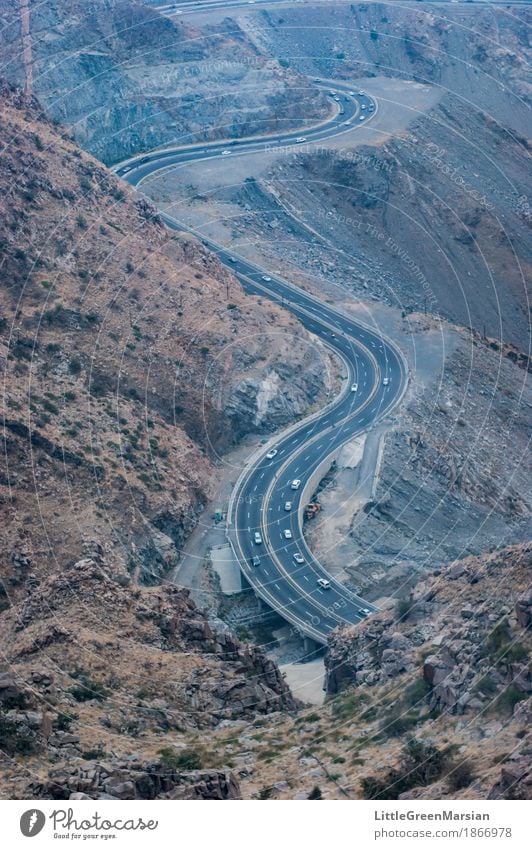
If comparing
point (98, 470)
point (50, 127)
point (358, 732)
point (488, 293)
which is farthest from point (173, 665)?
point (488, 293)

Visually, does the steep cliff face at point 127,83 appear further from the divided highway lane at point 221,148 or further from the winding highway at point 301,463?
the winding highway at point 301,463

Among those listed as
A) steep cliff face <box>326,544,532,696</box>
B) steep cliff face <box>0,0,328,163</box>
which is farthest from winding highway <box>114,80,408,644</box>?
steep cliff face <box>326,544,532,696</box>

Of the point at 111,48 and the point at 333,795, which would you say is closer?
the point at 333,795

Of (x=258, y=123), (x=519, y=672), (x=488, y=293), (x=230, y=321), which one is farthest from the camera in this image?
(x=258, y=123)

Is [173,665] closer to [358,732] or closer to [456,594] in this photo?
[358,732]

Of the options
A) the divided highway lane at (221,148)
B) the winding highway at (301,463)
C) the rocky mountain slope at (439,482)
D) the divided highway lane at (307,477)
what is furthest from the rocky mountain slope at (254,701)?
the divided highway lane at (221,148)
